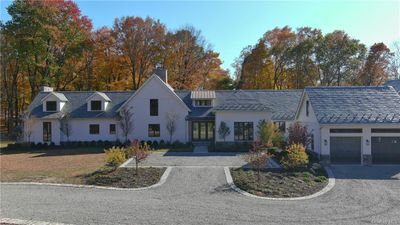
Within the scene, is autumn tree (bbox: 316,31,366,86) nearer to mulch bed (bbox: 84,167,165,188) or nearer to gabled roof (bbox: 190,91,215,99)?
gabled roof (bbox: 190,91,215,99)

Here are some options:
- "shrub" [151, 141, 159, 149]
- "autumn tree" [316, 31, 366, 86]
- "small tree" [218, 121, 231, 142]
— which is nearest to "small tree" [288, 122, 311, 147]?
"small tree" [218, 121, 231, 142]

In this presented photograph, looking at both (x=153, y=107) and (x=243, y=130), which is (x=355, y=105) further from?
(x=153, y=107)

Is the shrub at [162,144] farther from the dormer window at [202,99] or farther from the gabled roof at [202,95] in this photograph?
the gabled roof at [202,95]

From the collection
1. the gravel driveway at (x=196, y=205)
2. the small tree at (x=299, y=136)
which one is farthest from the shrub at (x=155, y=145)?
the gravel driveway at (x=196, y=205)

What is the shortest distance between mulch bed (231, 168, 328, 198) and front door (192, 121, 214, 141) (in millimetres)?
14107

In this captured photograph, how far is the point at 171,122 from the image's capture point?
31.6 m

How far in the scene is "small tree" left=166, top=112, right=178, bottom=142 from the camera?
104ft

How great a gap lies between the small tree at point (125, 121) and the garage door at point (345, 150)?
60.7ft

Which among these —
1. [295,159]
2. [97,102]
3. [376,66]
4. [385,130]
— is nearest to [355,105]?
[385,130]

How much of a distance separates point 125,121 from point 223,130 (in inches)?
377

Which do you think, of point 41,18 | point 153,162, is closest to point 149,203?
point 153,162

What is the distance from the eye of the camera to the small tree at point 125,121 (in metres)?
31.8

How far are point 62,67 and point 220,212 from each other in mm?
39798

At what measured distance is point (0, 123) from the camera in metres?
58.6
